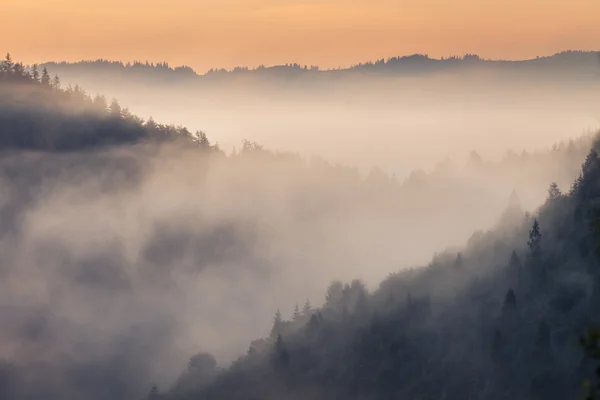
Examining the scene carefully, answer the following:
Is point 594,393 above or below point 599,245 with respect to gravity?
below

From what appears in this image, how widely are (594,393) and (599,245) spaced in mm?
11626

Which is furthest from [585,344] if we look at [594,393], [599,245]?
[599,245]

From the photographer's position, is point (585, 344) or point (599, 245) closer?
point (585, 344)

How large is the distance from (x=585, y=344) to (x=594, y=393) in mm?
2257

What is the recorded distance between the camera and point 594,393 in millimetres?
54375

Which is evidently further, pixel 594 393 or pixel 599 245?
pixel 599 245

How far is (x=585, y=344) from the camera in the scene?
5444 centimetres

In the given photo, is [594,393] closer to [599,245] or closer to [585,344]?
[585,344]

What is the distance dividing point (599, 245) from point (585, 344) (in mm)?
10621

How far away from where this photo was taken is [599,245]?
63.8 meters
